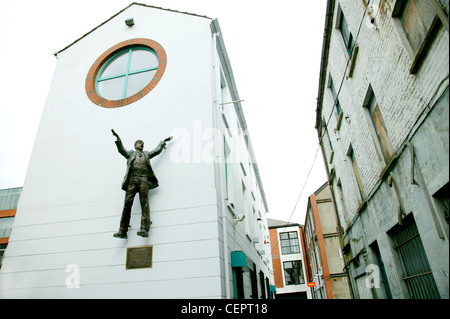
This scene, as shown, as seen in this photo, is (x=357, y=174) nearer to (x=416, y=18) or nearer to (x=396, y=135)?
(x=396, y=135)

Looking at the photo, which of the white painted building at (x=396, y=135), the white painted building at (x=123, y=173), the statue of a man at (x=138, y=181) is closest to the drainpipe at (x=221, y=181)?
the white painted building at (x=123, y=173)

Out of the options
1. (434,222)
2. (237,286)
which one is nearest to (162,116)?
(237,286)

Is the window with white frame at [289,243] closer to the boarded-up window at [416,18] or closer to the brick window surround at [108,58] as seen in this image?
the brick window surround at [108,58]

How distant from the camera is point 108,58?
8586 mm

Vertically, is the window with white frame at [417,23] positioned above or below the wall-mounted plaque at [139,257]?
above

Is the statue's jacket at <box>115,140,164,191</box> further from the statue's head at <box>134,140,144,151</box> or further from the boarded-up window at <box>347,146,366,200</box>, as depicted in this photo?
the boarded-up window at <box>347,146,366,200</box>

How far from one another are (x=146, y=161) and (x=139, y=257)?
1.97 meters

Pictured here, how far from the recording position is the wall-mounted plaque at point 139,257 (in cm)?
557

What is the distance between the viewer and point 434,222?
4.42 metres

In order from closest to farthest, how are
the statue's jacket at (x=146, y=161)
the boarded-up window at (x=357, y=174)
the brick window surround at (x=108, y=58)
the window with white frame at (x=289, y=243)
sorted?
the statue's jacket at (x=146, y=161)
the brick window surround at (x=108, y=58)
the boarded-up window at (x=357, y=174)
the window with white frame at (x=289, y=243)

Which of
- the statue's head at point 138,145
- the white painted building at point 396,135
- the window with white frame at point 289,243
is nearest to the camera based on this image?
the white painted building at point 396,135

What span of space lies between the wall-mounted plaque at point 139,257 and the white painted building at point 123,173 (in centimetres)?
10

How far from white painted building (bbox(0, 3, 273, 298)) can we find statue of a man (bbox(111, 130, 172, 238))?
0.28m

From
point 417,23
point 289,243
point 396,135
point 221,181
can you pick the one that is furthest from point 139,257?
point 289,243
